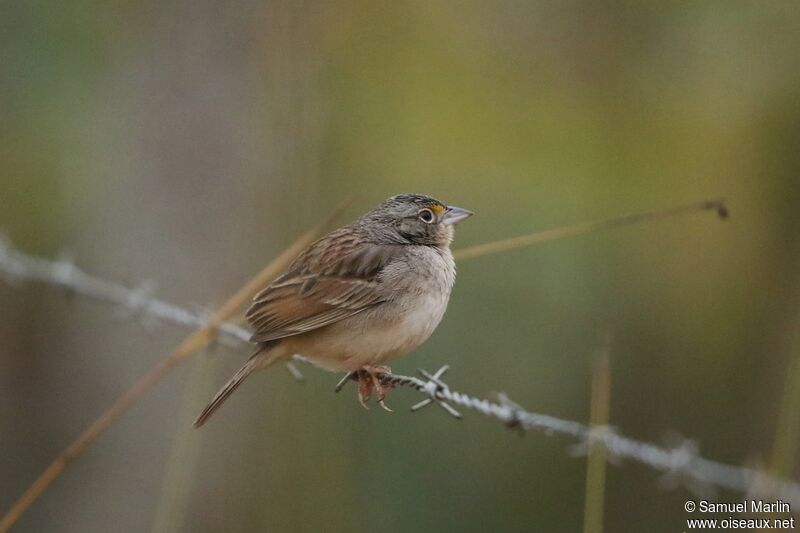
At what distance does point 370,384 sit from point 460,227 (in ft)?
13.0

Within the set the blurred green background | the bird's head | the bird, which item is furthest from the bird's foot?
the blurred green background

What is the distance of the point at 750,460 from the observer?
670 centimetres

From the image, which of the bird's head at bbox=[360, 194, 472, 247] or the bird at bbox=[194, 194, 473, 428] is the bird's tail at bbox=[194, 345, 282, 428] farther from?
the bird's head at bbox=[360, 194, 472, 247]

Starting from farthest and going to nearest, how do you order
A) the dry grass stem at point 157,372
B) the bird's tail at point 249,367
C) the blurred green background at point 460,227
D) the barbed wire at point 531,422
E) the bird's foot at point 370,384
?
the blurred green background at point 460,227, the bird's foot at point 370,384, the bird's tail at point 249,367, the barbed wire at point 531,422, the dry grass stem at point 157,372

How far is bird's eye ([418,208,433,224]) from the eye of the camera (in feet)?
14.0

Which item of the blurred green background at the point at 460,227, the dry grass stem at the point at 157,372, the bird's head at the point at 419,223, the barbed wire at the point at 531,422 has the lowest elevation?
the dry grass stem at the point at 157,372

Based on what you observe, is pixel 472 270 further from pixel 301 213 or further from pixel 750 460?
pixel 301 213

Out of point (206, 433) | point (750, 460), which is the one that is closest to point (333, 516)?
point (206, 433)

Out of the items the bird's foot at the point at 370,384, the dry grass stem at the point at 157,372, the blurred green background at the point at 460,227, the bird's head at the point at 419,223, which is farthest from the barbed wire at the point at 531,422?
the blurred green background at the point at 460,227

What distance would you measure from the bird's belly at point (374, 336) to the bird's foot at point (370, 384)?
3 cm

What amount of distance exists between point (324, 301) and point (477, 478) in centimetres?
318

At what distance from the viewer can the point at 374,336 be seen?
12.7 ft

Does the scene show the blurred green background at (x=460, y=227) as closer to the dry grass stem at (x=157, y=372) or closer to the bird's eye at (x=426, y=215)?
the bird's eye at (x=426, y=215)

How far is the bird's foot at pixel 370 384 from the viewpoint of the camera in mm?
3793
